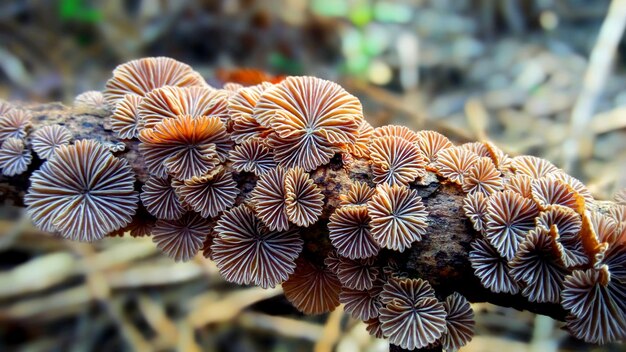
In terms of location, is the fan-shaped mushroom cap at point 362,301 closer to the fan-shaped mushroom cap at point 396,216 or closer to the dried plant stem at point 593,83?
the fan-shaped mushroom cap at point 396,216

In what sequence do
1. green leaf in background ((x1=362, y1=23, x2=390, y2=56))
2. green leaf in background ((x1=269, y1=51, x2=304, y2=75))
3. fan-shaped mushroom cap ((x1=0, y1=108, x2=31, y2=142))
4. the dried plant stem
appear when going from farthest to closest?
green leaf in background ((x1=362, y1=23, x2=390, y2=56)), green leaf in background ((x1=269, y1=51, x2=304, y2=75)), the dried plant stem, fan-shaped mushroom cap ((x1=0, y1=108, x2=31, y2=142))

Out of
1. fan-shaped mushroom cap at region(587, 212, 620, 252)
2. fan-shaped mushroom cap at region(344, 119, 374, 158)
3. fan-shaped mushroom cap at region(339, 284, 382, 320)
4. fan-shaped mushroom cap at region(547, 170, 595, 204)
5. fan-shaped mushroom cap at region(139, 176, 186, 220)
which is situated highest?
fan-shaped mushroom cap at region(547, 170, 595, 204)

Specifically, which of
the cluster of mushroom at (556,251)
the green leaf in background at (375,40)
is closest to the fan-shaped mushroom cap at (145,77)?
the cluster of mushroom at (556,251)

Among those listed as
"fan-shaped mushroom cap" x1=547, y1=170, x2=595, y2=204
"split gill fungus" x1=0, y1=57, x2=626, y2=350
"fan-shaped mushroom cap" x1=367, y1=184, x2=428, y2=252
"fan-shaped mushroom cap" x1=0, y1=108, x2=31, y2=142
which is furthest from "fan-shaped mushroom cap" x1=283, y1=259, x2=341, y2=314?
"fan-shaped mushroom cap" x1=0, y1=108, x2=31, y2=142

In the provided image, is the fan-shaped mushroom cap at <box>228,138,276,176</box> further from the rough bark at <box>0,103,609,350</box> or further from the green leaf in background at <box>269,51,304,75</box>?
the green leaf in background at <box>269,51,304,75</box>

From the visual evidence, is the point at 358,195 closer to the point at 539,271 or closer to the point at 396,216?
the point at 396,216

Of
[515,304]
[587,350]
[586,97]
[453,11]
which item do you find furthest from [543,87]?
[515,304]
